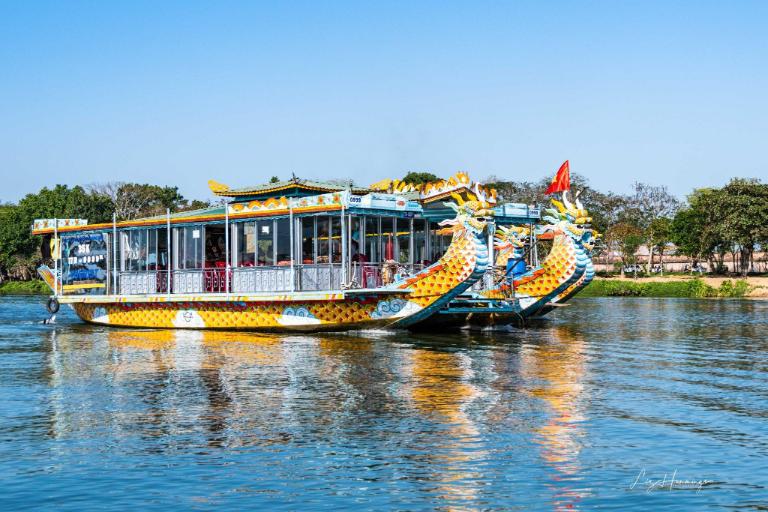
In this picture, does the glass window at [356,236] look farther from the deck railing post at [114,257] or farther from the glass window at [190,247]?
the deck railing post at [114,257]

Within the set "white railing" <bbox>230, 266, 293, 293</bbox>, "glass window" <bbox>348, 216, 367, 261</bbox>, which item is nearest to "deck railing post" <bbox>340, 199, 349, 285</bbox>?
"glass window" <bbox>348, 216, 367, 261</bbox>

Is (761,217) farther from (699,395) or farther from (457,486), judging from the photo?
(457,486)

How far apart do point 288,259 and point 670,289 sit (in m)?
40.3

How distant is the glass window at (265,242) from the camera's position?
26922 mm

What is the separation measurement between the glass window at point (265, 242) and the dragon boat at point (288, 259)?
0.03 m

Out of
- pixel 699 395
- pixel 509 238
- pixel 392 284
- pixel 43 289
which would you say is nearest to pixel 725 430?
pixel 699 395

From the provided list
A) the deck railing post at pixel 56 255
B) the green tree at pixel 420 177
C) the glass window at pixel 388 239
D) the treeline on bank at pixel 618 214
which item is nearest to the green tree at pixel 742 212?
the treeline on bank at pixel 618 214

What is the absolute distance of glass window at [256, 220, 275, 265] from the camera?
26.9 meters

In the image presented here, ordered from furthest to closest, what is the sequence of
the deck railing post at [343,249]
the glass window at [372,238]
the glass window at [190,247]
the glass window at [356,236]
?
1. the glass window at [190,247]
2. the glass window at [372,238]
3. the glass window at [356,236]
4. the deck railing post at [343,249]

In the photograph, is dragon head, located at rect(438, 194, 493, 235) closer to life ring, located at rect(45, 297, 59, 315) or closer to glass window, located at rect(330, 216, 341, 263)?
glass window, located at rect(330, 216, 341, 263)

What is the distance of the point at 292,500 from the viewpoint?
9.33 meters

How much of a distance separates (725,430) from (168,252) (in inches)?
800

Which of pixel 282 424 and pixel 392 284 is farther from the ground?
pixel 392 284

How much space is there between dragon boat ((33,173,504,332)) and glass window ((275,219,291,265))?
32 mm
